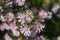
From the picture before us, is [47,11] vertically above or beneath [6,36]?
above

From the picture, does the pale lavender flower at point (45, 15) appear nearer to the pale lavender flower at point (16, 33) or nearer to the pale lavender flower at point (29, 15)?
the pale lavender flower at point (29, 15)

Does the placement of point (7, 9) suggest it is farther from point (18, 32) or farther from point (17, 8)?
point (18, 32)

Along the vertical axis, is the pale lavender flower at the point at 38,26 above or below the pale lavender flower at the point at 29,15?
below

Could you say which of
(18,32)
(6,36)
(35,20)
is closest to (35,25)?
(35,20)

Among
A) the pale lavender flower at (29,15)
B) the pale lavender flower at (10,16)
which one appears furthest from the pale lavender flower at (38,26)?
the pale lavender flower at (10,16)

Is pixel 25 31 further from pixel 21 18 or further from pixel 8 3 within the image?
pixel 8 3

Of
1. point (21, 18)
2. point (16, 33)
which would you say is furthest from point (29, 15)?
point (16, 33)

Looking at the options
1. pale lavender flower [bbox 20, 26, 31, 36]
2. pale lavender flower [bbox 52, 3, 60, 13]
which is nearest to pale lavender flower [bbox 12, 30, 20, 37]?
pale lavender flower [bbox 20, 26, 31, 36]

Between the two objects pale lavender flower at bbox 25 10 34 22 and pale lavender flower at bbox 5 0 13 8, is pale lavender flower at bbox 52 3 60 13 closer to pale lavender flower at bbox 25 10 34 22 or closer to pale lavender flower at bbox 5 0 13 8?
pale lavender flower at bbox 25 10 34 22

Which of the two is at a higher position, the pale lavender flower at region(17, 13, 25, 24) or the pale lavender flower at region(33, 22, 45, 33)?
the pale lavender flower at region(17, 13, 25, 24)

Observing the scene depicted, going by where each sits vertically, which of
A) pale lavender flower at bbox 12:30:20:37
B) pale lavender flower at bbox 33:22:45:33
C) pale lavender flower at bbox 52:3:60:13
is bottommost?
pale lavender flower at bbox 12:30:20:37

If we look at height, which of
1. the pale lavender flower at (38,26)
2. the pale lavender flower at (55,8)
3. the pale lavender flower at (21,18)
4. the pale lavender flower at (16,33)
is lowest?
the pale lavender flower at (16,33)
